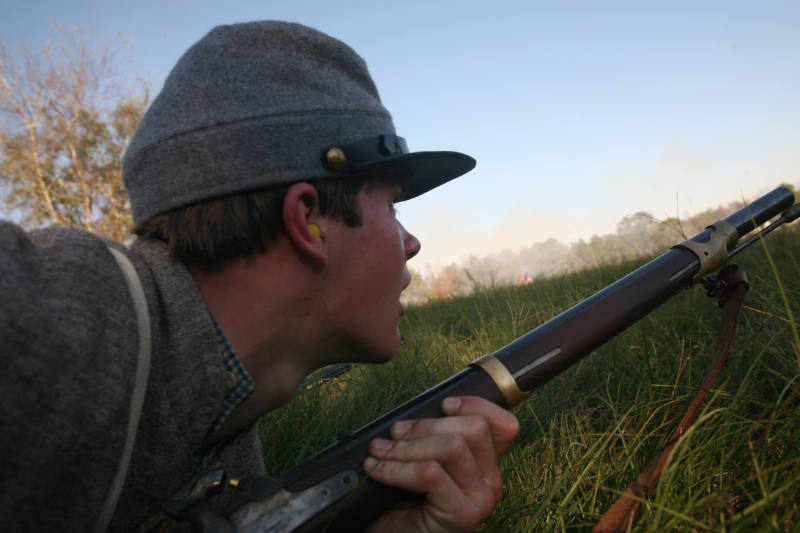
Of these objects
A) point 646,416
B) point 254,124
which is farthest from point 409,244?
point 646,416

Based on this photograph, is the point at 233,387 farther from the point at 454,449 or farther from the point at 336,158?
the point at 336,158

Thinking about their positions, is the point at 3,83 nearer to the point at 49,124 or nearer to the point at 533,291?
the point at 49,124

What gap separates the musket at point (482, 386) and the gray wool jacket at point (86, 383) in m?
0.21

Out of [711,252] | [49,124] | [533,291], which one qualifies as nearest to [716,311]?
[711,252]

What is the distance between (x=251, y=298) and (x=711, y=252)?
2014mm

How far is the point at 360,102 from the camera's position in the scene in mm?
1812

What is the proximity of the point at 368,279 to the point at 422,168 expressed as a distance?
61 centimetres

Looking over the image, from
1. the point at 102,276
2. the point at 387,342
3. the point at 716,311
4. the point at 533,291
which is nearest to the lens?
the point at 102,276

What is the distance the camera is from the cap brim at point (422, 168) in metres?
1.77

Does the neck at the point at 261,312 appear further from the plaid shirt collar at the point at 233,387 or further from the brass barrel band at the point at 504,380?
the brass barrel band at the point at 504,380

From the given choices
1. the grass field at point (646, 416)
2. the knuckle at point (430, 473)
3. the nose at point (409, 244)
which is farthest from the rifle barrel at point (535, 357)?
the nose at point (409, 244)

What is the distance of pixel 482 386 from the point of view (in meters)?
1.61

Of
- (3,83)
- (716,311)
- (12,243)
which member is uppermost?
(3,83)

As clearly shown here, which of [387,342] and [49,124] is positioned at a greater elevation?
[49,124]
